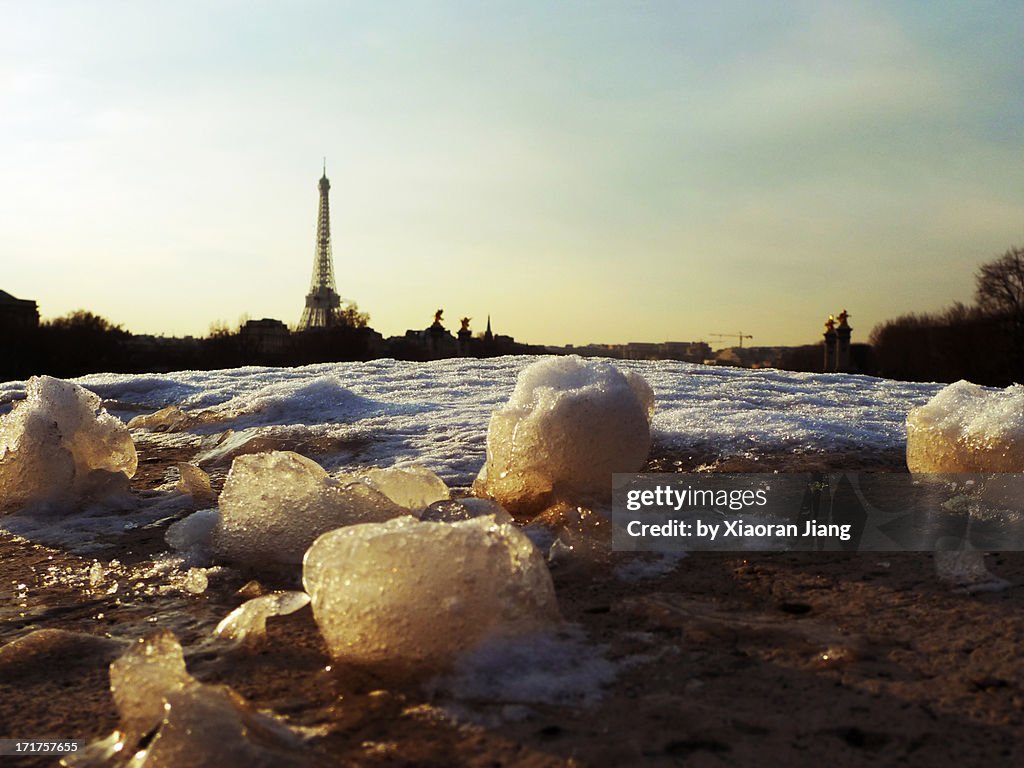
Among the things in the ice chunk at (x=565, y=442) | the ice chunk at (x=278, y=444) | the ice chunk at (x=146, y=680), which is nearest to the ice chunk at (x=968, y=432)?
the ice chunk at (x=565, y=442)

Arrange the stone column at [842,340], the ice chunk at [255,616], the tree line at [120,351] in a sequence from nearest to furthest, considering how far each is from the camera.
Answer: the ice chunk at [255,616] < the stone column at [842,340] < the tree line at [120,351]

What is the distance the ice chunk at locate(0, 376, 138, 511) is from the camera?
13.4 ft

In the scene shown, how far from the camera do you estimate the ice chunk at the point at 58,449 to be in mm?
4082

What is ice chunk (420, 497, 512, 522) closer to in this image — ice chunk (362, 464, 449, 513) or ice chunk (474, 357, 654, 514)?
ice chunk (362, 464, 449, 513)

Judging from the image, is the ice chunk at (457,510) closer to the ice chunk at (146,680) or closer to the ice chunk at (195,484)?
the ice chunk at (146,680)

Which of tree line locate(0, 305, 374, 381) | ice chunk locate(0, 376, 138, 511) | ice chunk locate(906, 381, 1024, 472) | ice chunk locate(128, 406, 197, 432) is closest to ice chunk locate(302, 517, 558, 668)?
ice chunk locate(906, 381, 1024, 472)

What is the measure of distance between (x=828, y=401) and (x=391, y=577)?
526 centimetres

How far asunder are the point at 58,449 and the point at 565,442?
2538 millimetres

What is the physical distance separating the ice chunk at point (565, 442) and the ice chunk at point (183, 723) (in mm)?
1746

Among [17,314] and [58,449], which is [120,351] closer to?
[17,314]

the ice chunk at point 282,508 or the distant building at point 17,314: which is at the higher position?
the distant building at point 17,314

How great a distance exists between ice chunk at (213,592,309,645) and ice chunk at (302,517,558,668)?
267 millimetres

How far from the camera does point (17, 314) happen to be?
49.1m

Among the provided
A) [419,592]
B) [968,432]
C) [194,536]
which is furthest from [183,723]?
[968,432]
